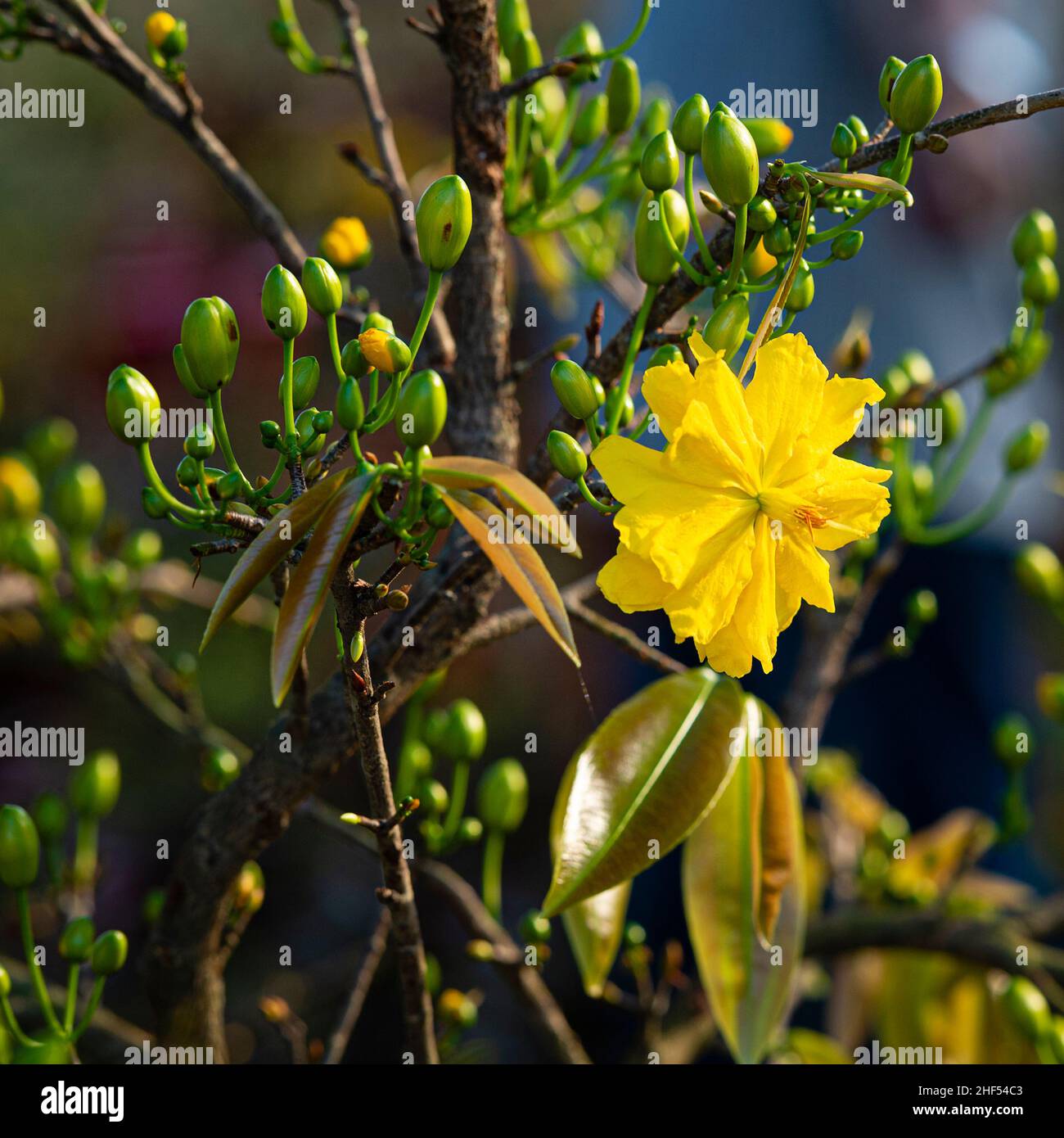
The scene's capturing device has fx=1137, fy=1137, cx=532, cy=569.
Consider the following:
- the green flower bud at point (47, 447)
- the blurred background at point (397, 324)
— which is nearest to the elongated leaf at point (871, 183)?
the green flower bud at point (47, 447)

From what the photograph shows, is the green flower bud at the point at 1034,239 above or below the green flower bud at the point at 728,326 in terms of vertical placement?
above

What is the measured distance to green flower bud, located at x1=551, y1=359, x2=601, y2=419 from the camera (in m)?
0.41

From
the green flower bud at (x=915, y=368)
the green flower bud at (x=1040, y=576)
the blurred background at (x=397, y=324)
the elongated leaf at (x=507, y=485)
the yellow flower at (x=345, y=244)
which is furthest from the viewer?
the blurred background at (x=397, y=324)

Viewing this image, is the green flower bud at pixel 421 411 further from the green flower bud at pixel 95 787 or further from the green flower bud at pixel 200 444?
the green flower bud at pixel 95 787

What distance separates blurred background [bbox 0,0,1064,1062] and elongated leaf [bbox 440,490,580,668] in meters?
0.89

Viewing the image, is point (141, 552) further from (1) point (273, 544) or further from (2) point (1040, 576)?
(2) point (1040, 576)

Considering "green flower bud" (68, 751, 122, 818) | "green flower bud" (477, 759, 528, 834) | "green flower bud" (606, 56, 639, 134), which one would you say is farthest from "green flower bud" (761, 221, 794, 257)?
"green flower bud" (68, 751, 122, 818)

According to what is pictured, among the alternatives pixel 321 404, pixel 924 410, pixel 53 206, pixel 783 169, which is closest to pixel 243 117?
pixel 53 206

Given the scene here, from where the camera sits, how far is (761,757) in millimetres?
575

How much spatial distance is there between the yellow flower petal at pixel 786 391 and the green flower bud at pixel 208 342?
0.59ft

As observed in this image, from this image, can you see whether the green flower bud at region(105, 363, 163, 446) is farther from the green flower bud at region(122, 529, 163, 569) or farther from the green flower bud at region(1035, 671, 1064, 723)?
the green flower bud at region(1035, 671, 1064, 723)

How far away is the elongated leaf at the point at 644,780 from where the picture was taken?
460mm
